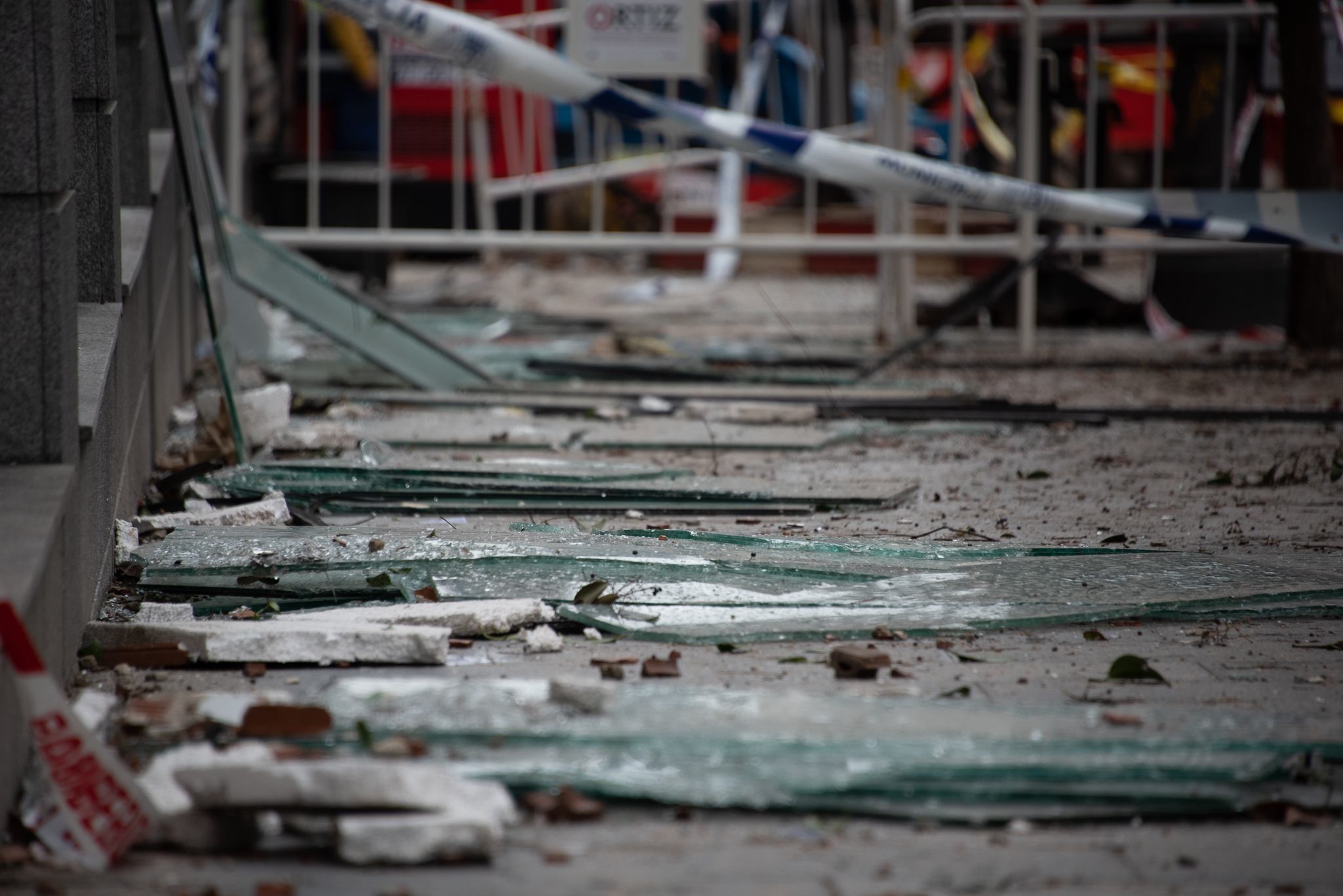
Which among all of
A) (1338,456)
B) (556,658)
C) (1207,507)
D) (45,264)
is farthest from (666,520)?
(1338,456)

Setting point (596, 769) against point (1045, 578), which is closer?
point (596, 769)

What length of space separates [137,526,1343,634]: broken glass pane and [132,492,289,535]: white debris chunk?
21cm

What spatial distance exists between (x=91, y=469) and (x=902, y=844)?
1.75 meters

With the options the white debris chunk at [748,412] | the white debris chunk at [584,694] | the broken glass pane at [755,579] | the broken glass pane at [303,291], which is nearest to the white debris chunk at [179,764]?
the white debris chunk at [584,694]

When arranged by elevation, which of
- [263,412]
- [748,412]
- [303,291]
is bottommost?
[748,412]

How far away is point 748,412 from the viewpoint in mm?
5691

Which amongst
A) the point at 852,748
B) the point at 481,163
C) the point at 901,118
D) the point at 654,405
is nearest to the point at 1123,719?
the point at 852,748

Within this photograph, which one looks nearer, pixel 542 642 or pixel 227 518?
pixel 542 642

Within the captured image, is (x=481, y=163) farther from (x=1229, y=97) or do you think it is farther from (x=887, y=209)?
(x=1229, y=97)

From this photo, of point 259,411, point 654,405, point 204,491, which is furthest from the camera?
point 654,405

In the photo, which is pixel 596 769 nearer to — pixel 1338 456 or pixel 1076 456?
pixel 1076 456

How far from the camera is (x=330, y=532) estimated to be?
345 cm

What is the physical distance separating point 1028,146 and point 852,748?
617cm

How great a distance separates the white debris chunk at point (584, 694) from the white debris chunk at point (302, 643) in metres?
0.37
